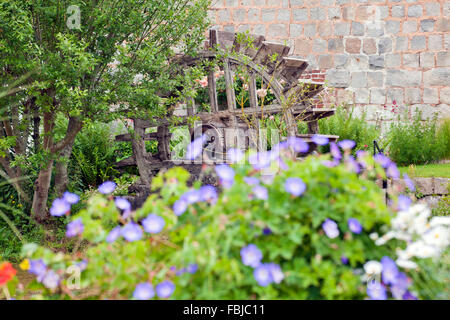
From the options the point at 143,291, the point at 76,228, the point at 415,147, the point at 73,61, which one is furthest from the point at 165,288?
the point at 415,147

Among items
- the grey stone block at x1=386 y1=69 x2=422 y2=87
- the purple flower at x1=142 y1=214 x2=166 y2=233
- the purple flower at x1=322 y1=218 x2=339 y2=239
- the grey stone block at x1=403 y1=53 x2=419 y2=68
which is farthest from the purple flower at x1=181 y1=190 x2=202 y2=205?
the grey stone block at x1=403 y1=53 x2=419 y2=68

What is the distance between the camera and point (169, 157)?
5.95 meters

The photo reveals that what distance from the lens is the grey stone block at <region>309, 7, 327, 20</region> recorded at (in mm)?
8016

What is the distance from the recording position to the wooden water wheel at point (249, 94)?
5441mm

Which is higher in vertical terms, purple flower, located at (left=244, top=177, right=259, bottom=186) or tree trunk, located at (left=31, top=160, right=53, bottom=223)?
purple flower, located at (left=244, top=177, right=259, bottom=186)

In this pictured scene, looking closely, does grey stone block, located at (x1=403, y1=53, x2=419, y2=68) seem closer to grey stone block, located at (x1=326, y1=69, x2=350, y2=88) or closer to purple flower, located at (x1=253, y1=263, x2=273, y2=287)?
grey stone block, located at (x1=326, y1=69, x2=350, y2=88)

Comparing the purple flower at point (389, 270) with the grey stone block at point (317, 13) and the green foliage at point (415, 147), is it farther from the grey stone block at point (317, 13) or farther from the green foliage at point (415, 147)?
the grey stone block at point (317, 13)

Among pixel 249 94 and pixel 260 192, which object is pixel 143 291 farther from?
pixel 249 94

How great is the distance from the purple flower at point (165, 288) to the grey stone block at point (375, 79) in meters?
7.29

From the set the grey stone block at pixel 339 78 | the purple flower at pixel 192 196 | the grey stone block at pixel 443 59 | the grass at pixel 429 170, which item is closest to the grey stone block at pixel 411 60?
the grey stone block at pixel 443 59

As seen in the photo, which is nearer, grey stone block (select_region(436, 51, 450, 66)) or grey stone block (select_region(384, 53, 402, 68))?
grey stone block (select_region(436, 51, 450, 66))

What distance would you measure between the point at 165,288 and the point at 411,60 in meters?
7.55

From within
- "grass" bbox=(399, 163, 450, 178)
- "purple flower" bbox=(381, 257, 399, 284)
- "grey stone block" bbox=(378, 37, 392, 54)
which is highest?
"grey stone block" bbox=(378, 37, 392, 54)

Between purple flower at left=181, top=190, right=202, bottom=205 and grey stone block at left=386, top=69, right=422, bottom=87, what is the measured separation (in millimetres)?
7158
